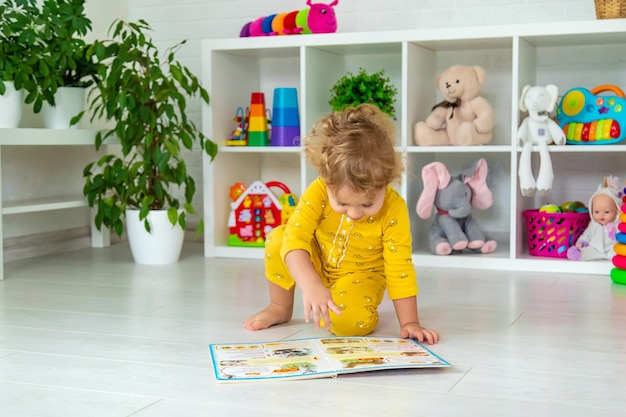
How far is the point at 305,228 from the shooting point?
71.6 inches

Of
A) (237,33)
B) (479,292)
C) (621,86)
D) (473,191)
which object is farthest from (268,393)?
(237,33)

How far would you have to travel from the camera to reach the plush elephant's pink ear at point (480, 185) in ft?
9.70

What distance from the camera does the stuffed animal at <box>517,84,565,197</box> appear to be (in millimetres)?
2748

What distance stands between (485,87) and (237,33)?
1.09m

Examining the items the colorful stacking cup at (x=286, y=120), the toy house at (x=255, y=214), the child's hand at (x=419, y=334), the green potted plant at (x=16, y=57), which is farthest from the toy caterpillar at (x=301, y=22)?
the child's hand at (x=419, y=334)

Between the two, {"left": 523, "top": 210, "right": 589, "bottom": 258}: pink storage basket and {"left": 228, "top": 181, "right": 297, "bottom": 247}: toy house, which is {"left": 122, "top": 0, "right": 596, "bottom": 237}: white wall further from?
{"left": 523, "top": 210, "right": 589, "bottom": 258}: pink storage basket

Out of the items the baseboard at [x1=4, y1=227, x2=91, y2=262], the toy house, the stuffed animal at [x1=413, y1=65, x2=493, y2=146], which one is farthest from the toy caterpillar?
the baseboard at [x1=4, y1=227, x2=91, y2=262]

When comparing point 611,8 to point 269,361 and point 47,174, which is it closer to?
point 269,361

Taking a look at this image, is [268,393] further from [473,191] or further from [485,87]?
[485,87]

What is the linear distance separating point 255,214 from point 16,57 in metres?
1.02

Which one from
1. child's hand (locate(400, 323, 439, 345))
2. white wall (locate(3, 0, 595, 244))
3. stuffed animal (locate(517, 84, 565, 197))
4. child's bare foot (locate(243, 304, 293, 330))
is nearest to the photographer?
child's hand (locate(400, 323, 439, 345))

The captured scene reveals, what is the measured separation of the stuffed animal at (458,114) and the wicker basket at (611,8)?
44 centimetres

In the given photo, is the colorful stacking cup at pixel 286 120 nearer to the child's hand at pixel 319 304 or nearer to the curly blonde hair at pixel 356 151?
the curly blonde hair at pixel 356 151

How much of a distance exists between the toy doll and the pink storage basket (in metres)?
0.05
